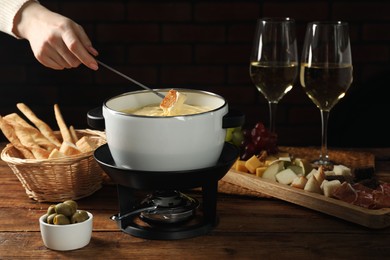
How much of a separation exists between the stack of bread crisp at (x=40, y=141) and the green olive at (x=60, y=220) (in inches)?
9.1

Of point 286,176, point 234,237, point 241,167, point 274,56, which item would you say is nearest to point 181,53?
point 274,56

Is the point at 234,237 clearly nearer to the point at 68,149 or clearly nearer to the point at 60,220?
the point at 60,220

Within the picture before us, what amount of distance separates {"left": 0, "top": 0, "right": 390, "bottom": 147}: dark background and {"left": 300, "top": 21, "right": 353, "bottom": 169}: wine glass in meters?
1.14

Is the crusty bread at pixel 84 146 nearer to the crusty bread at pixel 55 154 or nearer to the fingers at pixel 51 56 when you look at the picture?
the crusty bread at pixel 55 154

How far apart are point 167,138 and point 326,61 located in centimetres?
52

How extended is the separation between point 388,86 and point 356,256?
4.46ft

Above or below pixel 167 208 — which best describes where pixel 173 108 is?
above

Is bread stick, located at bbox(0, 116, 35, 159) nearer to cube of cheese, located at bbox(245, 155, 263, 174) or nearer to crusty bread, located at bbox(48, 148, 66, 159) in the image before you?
crusty bread, located at bbox(48, 148, 66, 159)

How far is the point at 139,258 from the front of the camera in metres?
1.14

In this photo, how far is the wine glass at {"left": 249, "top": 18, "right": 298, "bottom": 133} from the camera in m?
1.63

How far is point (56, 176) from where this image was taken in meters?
1.39

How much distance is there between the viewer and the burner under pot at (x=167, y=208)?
1.26m

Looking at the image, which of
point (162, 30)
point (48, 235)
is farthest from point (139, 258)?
point (162, 30)

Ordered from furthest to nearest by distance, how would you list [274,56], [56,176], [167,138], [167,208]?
[274,56] < [56,176] < [167,208] < [167,138]
